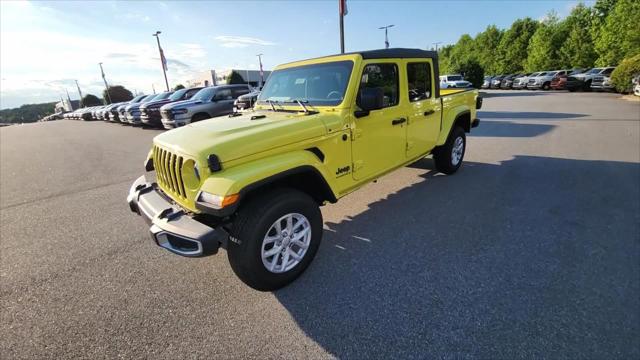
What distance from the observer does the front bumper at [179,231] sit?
2240mm

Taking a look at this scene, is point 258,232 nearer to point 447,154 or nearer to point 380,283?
point 380,283

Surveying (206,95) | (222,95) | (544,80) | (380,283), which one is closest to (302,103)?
(380,283)

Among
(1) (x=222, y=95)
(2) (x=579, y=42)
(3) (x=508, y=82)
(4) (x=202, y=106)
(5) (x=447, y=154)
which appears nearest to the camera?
(5) (x=447, y=154)

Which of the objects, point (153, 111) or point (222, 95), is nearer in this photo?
point (222, 95)

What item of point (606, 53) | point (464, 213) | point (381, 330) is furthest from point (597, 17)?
point (381, 330)

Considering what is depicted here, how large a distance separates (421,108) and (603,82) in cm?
2636

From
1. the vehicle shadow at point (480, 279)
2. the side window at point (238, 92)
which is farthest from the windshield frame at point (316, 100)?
the side window at point (238, 92)

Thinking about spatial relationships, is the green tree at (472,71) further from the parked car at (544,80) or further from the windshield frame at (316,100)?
the windshield frame at (316,100)

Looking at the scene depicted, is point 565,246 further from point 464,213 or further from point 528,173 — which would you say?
point 528,173

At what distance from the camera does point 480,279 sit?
2781 millimetres

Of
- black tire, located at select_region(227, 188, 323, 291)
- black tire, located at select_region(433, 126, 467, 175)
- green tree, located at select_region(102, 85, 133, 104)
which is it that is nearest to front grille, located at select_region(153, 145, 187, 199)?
black tire, located at select_region(227, 188, 323, 291)

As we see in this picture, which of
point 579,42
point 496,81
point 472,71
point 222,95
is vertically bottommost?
point 496,81

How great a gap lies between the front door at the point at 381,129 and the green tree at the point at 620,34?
101 ft

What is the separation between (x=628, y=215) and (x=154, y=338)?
536 cm
